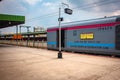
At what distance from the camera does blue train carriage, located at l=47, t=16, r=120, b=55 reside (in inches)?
585

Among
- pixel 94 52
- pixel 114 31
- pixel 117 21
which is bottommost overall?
pixel 94 52

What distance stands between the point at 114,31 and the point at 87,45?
379 cm

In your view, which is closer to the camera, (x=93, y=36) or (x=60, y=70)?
(x=60, y=70)

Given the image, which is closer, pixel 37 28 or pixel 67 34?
pixel 67 34

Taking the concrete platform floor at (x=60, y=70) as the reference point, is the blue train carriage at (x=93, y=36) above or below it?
above

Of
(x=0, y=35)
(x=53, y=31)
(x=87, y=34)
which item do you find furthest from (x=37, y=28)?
(x=87, y=34)

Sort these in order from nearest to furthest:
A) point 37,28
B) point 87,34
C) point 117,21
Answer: point 117,21
point 87,34
point 37,28

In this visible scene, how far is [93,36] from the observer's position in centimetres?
1688

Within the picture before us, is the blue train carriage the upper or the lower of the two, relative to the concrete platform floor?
upper

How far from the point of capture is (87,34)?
17.6m

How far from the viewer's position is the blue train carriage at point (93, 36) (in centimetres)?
1487

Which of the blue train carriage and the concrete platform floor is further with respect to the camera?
the blue train carriage

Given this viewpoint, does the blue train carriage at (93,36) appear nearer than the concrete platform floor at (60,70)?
No

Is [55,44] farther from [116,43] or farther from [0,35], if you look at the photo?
[0,35]
